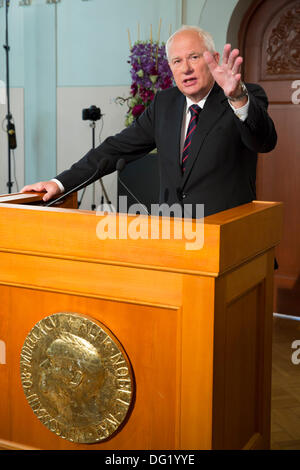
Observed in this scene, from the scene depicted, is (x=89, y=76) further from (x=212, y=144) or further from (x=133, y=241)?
(x=133, y=241)

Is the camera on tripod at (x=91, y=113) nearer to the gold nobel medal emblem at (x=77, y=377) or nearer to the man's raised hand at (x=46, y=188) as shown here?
the man's raised hand at (x=46, y=188)

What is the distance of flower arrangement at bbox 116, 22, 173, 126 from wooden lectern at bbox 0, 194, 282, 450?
8.87ft

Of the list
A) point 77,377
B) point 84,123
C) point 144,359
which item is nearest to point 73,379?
point 77,377

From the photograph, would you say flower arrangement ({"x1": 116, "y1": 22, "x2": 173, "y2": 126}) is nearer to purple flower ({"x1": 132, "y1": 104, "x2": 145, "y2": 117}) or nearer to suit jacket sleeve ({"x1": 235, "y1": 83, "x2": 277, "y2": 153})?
purple flower ({"x1": 132, "y1": 104, "x2": 145, "y2": 117})

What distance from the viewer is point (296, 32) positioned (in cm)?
450

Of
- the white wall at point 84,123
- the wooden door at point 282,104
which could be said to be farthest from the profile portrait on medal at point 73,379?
the white wall at point 84,123

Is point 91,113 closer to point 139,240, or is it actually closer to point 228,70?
point 228,70

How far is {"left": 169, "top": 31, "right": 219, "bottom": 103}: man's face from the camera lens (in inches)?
96.6

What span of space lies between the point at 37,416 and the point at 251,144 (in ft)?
3.91

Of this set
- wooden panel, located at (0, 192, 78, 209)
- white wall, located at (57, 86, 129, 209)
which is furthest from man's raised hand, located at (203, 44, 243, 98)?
white wall, located at (57, 86, 129, 209)

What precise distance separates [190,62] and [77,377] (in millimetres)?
1295

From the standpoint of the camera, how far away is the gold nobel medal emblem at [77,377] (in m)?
1.85

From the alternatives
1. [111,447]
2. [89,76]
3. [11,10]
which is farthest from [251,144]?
[11,10]

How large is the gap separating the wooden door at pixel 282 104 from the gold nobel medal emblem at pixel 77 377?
10.3ft
